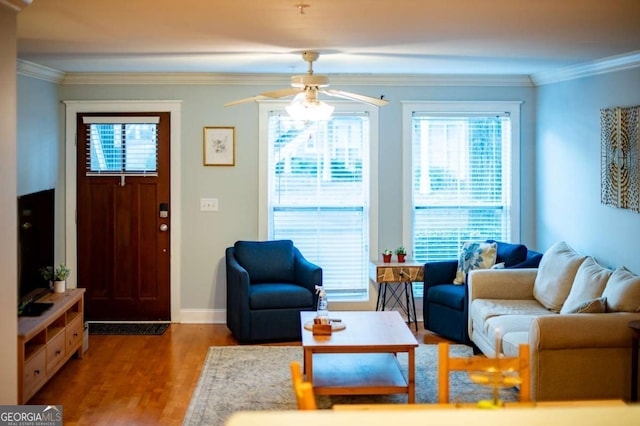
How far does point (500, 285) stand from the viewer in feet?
19.9

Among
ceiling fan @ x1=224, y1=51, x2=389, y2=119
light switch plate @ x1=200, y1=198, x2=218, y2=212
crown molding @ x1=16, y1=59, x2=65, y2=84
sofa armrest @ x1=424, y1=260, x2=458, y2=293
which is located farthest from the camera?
light switch plate @ x1=200, y1=198, x2=218, y2=212

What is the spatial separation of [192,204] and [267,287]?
1.20 metres

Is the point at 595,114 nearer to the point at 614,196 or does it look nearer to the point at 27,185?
the point at 614,196

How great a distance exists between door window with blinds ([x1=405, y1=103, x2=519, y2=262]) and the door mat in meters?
2.47

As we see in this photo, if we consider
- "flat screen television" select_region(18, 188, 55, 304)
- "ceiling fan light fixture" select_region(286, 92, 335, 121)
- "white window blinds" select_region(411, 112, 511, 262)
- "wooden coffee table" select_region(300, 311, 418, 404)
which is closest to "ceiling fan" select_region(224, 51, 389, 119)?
"ceiling fan light fixture" select_region(286, 92, 335, 121)

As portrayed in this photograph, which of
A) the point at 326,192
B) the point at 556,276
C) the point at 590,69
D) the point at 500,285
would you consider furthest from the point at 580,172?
the point at 326,192

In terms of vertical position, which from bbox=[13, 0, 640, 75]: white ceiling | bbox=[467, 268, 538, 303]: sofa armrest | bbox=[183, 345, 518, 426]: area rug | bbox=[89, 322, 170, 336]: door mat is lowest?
bbox=[183, 345, 518, 426]: area rug

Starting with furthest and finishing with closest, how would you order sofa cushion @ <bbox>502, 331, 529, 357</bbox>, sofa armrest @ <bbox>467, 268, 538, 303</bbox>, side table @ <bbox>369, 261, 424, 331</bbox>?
side table @ <bbox>369, 261, 424, 331</bbox>, sofa armrest @ <bbox>467, 268, 538, 303</bbox>, sofa cushion @ <bbox>502, 331, 529, 357</bbox>

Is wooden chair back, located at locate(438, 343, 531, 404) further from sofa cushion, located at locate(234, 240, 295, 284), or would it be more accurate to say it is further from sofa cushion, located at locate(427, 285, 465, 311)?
sofa cushion, located at locate(234, 240, 295, 284)

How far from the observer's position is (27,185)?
20.9ft

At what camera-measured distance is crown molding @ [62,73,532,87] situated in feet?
23.2

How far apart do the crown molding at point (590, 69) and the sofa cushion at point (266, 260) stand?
2782 mm

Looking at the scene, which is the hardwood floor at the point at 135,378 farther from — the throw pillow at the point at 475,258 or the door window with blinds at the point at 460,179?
the door window with blinds at the point at 460,179

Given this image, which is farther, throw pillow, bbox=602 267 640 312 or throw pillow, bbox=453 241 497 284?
throw pillow, bbox=453 241 497 284
